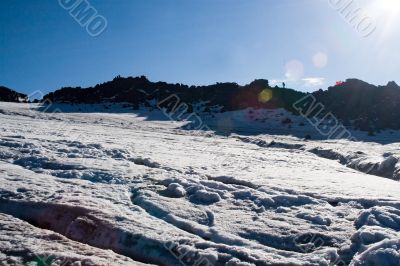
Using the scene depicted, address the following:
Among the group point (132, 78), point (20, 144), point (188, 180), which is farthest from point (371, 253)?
point (132, 78)

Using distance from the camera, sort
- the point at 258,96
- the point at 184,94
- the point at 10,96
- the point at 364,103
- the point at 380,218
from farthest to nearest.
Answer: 1. the point at 10,96
2. the point at 184,94
3. the point at 258,96
4. the point at 364,103
5. the point at 380,218

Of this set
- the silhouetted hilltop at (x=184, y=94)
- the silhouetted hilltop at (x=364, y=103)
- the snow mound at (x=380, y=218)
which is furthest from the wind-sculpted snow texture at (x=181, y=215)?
the silhouetted hilltop at (x=184, y=94)

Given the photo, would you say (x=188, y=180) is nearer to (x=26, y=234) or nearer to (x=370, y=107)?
(x=26, y=234)

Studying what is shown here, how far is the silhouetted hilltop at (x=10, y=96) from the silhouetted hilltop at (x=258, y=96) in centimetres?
231

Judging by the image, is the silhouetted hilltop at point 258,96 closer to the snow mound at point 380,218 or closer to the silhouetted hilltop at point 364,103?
the silhouetted hilltop at point 364,103

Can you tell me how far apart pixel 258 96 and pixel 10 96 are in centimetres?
Result: 2256

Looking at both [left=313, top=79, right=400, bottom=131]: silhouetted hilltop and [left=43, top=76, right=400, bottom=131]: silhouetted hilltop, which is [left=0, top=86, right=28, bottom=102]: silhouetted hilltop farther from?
[left=313, top=79, right=400, bottom=131]: silhouetted hilltop

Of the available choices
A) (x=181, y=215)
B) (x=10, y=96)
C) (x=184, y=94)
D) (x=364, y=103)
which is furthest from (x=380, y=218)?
(x=10, y=96)

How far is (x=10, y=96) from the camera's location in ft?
117

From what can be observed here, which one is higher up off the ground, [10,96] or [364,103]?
[364,103]

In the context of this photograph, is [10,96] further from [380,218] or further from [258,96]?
[380,218]

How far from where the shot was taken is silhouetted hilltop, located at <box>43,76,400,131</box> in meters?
26.1

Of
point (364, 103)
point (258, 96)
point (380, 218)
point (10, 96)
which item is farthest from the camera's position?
point (10, 96)

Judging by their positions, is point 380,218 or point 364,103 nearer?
point 380,218
